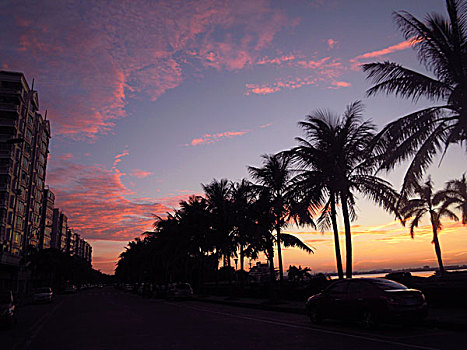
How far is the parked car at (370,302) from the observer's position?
1095 centimetres

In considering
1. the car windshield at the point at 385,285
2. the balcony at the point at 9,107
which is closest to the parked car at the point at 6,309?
the car windshield at the point at 385,285

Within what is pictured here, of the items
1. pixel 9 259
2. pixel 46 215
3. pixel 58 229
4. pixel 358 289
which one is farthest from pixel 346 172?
pixel 58 229

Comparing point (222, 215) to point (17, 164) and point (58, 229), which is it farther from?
point (58, 229)

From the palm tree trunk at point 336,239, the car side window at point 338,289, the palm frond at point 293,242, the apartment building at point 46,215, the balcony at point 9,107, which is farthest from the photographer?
the apartment building at point 46,215

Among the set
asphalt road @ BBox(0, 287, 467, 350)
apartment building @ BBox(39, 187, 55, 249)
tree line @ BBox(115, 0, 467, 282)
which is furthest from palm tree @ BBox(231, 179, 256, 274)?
apartment building @ BBox(39, 187, 55, 249)

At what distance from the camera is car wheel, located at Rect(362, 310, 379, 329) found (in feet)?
37.2

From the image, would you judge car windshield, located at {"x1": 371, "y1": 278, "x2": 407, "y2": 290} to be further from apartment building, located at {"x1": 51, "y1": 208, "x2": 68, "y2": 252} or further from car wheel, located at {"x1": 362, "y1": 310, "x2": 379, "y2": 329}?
apartment building, located at {"x1": 51, "y1": 208, "x2": 68, "y2": 252}

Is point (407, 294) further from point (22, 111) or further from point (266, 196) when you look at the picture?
point (22, 111)

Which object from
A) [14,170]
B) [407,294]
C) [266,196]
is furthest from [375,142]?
[14,170]

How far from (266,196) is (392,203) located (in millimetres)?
8771

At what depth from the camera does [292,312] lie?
18.6 metres

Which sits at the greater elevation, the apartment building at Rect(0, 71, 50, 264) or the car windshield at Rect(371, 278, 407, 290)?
the apartment building at Rect(0, 71, 50, 264)

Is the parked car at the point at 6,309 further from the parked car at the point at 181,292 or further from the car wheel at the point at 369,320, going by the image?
the parked car at the point at 181,292

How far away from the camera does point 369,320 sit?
11.6 metres
